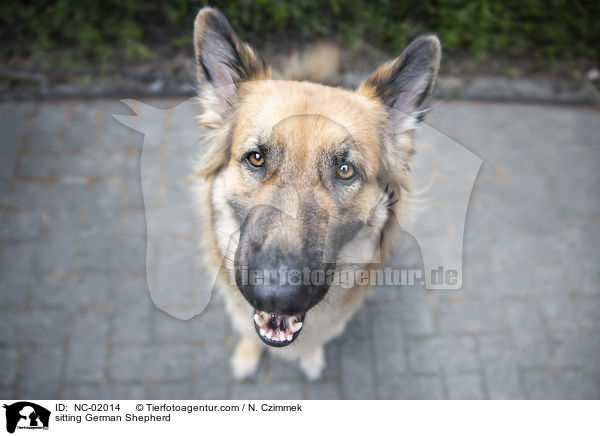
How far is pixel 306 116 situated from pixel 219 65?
2.38 ft

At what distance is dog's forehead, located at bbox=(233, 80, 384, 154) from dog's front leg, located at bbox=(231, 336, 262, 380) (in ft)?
6.34

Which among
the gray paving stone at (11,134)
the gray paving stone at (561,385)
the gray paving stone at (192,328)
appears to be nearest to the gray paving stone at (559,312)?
the gray paving stone at (561,385)

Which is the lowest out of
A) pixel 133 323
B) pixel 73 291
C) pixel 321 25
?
pixel 133 323

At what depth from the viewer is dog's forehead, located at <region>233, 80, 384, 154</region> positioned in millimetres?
2240

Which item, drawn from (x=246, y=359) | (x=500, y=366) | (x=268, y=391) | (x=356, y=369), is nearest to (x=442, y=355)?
(x=500, y=366)

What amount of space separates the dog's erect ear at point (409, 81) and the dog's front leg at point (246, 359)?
89.7 inches

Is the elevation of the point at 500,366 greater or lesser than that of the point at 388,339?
lesser

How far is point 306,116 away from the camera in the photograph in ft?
7.41

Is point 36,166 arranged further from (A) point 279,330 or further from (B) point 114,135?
(A) point 279,330

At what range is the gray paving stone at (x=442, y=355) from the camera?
370 cm
